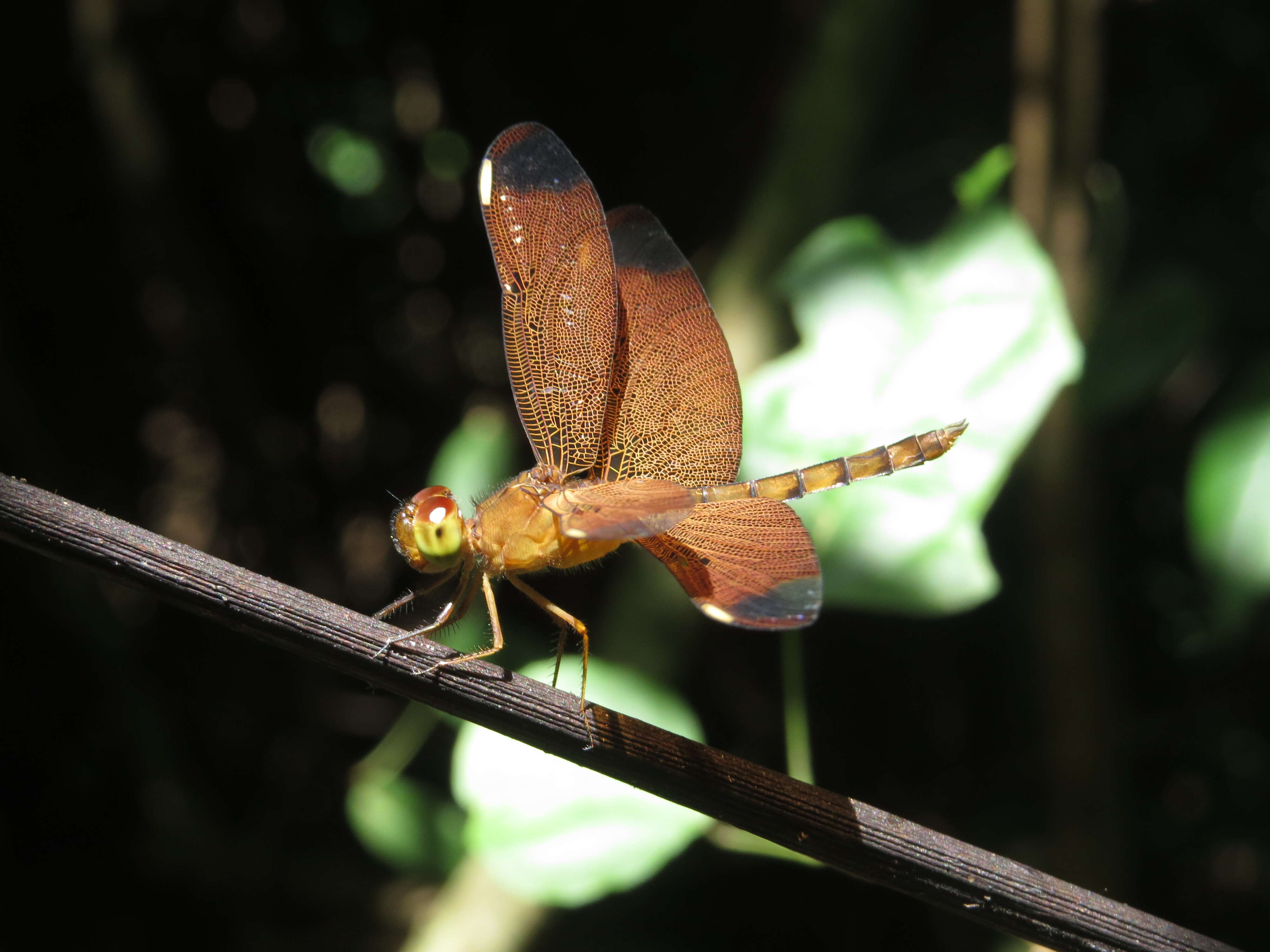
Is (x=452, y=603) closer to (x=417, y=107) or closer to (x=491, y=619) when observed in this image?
(x=491, y=619)

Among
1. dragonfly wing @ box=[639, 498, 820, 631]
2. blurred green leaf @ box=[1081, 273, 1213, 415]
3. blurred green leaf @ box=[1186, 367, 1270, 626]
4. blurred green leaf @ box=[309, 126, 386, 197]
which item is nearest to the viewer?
dragonfly wing @ box=[639, 498, 820, 631]

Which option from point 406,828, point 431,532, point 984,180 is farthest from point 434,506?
point 984,180

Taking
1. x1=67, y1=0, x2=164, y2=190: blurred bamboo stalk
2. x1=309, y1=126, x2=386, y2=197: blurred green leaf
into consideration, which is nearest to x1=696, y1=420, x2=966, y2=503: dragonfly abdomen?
x1=309, y1=126, x2=386, y2=197: blurred green leaf

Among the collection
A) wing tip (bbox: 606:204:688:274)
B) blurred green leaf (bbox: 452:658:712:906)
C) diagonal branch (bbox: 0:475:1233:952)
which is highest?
wing tip (bbox: 606:204:688:274)

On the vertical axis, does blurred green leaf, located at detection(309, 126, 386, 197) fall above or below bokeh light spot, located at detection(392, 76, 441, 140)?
below

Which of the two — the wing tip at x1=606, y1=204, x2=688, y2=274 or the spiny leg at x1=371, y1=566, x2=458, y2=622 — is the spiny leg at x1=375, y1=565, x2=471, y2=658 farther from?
the wing tip at x1=606, y1=204, x2=688, y2=274

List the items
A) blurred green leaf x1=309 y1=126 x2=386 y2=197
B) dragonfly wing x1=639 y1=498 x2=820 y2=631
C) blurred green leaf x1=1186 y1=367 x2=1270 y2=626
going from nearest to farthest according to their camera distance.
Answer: dragonfly wing x1=639 y1=498 x2=820 y2=631
blurred green leaf x1=1186 y1=367 x2=1270 y2=626
blurred green leaf x1=309 y1=126 x2=386 y2=197
